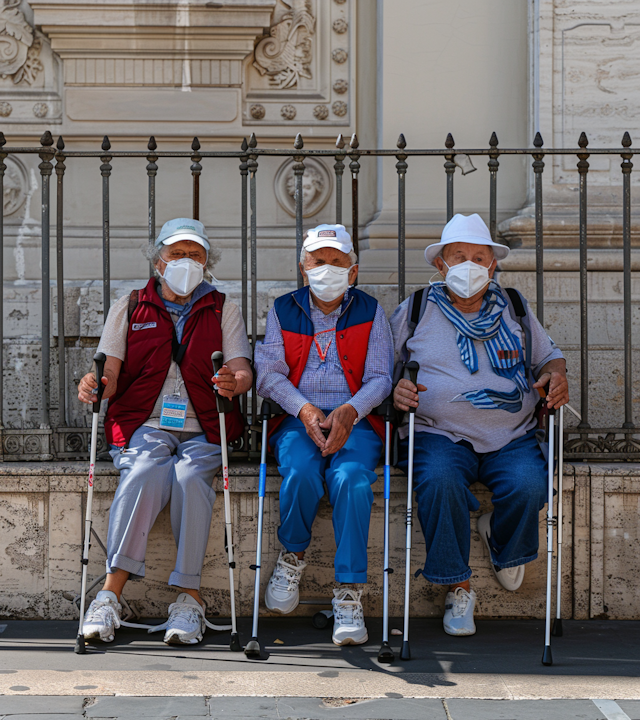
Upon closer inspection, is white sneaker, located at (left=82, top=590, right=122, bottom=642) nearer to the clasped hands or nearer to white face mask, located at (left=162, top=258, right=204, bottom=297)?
the clasped hands

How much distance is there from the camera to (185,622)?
3.86 meters

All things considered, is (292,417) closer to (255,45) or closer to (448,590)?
(448,590)

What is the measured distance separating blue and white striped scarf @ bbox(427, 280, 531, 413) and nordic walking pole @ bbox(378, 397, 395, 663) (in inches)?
13.7

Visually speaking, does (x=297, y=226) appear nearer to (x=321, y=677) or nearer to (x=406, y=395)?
(x=406, y=395)

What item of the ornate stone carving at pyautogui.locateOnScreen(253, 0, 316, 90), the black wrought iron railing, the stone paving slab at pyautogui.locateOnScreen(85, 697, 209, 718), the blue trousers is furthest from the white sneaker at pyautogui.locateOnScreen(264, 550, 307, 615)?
the ornate stone carving at pyautogui.locateOnScreen(253, 0, 316, 90)

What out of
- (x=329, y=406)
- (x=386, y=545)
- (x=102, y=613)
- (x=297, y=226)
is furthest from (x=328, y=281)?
(x=102, y=613)

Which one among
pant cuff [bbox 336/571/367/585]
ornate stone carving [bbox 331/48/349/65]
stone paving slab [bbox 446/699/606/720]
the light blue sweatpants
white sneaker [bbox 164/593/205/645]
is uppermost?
ornate stone carving [bbox 331/48/349/65]

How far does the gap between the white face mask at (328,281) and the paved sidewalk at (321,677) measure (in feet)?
4.96

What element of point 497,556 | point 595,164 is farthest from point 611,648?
point 595,164

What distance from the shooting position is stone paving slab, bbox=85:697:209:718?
3076 mm

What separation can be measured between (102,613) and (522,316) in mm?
2319

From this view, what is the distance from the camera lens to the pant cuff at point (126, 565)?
3904mm

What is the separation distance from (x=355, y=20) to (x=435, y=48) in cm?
65

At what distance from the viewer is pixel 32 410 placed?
5125 millimetres
